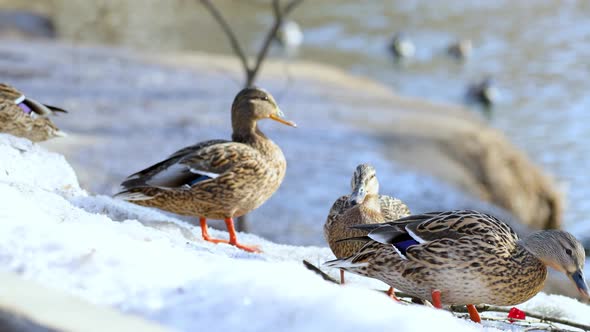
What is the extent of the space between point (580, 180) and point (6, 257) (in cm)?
1373

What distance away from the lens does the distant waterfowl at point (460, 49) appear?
23828 mm

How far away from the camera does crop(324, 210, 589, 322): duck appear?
4.07 m

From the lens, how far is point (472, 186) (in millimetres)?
12438

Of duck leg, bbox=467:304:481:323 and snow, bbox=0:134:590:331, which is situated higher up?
snow, bbox=0:134:590:331

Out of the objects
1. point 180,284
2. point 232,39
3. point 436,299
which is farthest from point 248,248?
point 232,39

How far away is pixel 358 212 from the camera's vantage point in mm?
5000

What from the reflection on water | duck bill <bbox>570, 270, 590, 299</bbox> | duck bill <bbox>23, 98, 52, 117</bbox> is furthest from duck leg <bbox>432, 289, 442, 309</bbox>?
the reflection on water

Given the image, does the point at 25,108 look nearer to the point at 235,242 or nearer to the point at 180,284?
the point at 235,242

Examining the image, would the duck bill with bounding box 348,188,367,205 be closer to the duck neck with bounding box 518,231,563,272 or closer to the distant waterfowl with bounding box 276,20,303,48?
the duck neck with bounding box 518,231,563,272

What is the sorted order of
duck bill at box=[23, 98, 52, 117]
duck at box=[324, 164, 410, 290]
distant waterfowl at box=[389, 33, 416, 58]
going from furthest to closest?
distant waterfowl at box=[389, 33, 416, 58]
duck bill at box=[23, 98, 52, 117]
duck at box=[324, 164, 410, 290]

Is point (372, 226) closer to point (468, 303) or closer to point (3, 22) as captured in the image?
point (468, 303)

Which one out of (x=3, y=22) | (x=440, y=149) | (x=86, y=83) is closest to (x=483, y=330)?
(x=440, y=149)

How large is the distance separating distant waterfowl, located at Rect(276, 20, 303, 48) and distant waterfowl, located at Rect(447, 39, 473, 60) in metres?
4.78

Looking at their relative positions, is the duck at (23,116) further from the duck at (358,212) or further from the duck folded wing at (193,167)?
the duck at (358,212)
